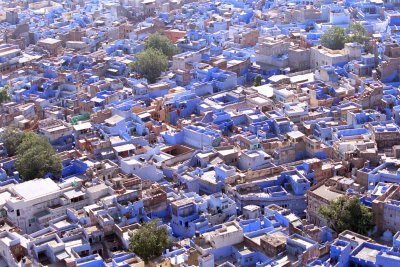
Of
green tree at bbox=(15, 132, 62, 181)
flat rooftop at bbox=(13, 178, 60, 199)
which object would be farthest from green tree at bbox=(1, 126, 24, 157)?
flat rooftop at bbox=(13, 178, 60, 199)

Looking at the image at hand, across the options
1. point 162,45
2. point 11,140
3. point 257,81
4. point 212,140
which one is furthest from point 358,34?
point 11,140

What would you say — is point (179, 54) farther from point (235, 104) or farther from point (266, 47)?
point (235, 104)

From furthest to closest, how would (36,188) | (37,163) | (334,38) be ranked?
(334,38)
(37,163)
(36,188)

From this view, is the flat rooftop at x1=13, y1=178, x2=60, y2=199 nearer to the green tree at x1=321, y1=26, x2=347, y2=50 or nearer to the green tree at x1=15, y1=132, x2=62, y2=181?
the green tree at x1=15, y1=132, x2=62, y2=181

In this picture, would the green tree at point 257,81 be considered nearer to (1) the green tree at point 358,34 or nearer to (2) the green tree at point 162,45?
(1) the green tree at point 358,34

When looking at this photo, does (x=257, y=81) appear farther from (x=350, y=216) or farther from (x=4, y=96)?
(x=350, y=216)
